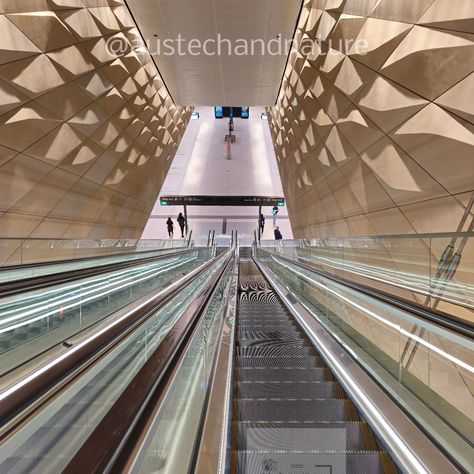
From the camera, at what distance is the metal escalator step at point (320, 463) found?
1.93 m

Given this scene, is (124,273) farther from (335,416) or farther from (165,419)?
(165,419)

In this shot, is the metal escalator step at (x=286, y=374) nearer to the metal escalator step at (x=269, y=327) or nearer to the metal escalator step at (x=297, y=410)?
the metal escalator step at (x=297, y=410)

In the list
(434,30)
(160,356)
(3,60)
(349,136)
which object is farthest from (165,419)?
(349,136)

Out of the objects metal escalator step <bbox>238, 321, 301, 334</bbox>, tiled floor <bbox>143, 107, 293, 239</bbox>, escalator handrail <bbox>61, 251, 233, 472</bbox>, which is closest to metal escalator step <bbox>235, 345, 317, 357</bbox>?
metal escalator step <bbox>238, 321, 301, 334</bbox>

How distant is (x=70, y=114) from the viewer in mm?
8469

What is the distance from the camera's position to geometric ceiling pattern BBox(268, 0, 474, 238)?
4684 millimetres

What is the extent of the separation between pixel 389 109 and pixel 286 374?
5.27m

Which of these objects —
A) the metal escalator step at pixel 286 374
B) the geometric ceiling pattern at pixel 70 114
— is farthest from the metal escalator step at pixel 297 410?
the geometric ceiling pattern at pixel 70 114

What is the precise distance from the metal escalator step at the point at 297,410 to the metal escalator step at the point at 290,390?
0.23 metres

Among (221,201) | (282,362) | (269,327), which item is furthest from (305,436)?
(221,201)

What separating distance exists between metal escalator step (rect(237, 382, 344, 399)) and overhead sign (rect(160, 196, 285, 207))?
2629 centimetres

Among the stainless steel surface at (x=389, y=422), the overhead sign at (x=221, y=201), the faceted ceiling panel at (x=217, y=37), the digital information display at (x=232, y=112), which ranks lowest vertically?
the stainless steel surface at (x=389, y=422)

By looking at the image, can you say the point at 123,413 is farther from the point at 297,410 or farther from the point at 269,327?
A: the point at 269,327

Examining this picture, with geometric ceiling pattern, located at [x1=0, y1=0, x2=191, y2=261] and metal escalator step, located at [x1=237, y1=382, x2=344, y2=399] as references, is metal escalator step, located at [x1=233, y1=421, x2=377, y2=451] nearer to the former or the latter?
metal escalator step, located at [x1=237, y1=382, x2=344, y2=399]
